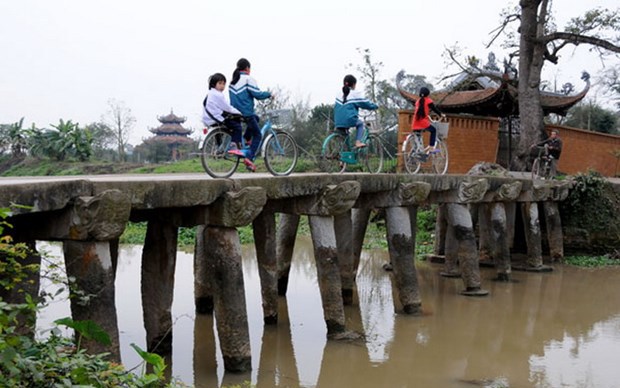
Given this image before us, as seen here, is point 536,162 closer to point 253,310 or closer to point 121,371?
point 253,310

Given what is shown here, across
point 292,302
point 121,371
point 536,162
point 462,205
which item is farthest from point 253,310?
point 536,162

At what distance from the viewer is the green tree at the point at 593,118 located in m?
28.8

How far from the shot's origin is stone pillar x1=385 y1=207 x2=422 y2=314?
9867 millimetres

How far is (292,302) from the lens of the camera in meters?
11.0

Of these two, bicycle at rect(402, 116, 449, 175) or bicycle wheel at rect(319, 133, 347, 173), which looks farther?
bicycle at rect(402, 116, 449, 175)

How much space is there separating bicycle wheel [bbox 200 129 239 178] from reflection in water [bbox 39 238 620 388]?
1.54 metres

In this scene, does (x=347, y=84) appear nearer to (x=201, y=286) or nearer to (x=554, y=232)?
(x=201, y=286)

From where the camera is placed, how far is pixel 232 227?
6812mm

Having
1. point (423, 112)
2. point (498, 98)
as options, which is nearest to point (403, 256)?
point (423, 112)

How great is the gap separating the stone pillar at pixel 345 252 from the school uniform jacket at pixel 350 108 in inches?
55.4

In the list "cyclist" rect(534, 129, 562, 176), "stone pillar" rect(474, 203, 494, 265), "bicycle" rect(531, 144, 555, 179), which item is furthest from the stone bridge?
"cyclist" rect(534, 129, 562, 176)

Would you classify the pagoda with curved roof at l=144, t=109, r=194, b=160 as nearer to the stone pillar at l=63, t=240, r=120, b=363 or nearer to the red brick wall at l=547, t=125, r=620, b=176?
the red brick wall at l=547, t=125, r=620, b=176

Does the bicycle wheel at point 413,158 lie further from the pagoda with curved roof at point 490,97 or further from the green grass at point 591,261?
the pagoda with curved roof at point 490,97

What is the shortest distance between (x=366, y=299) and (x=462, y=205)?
218 cm
